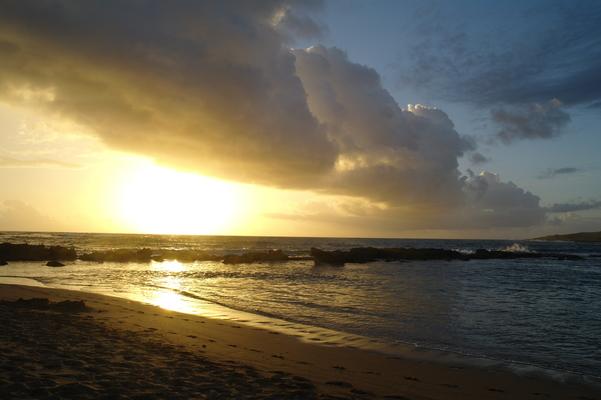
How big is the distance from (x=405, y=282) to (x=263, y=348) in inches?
1014

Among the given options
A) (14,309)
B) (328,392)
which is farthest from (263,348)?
(14,309)

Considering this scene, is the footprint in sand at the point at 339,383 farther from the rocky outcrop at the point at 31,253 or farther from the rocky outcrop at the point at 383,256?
the rocky outcrop at the point at 31,253

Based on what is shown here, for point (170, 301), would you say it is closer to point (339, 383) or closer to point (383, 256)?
point (339, 383)

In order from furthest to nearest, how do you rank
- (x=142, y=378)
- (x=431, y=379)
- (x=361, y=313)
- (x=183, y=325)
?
(x=361, y=313)
(x=183, y=325)
(x=431, y=379)
(x=142, y=378)

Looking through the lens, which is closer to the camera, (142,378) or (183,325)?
(142,378)

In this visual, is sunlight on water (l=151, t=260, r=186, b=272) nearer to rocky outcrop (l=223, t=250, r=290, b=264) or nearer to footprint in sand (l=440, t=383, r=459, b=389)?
rocky outcrop (l=223, t=250, r=290, b=264)

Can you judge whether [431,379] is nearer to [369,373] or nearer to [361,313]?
[369,373]

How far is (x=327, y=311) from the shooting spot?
Answer: 21.4 meters

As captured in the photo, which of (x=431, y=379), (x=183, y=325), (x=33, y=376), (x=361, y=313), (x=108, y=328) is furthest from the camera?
(x=361, y=313)

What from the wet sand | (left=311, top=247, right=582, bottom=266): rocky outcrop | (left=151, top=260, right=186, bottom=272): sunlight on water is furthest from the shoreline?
(left=311, top=247, right=582, bottom=266): rocky outcrop

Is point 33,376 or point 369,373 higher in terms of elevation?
point 33,376

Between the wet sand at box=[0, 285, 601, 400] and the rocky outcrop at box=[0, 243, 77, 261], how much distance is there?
44953 millimetres

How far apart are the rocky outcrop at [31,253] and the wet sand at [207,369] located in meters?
45.0

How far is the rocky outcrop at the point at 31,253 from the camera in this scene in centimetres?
5303
